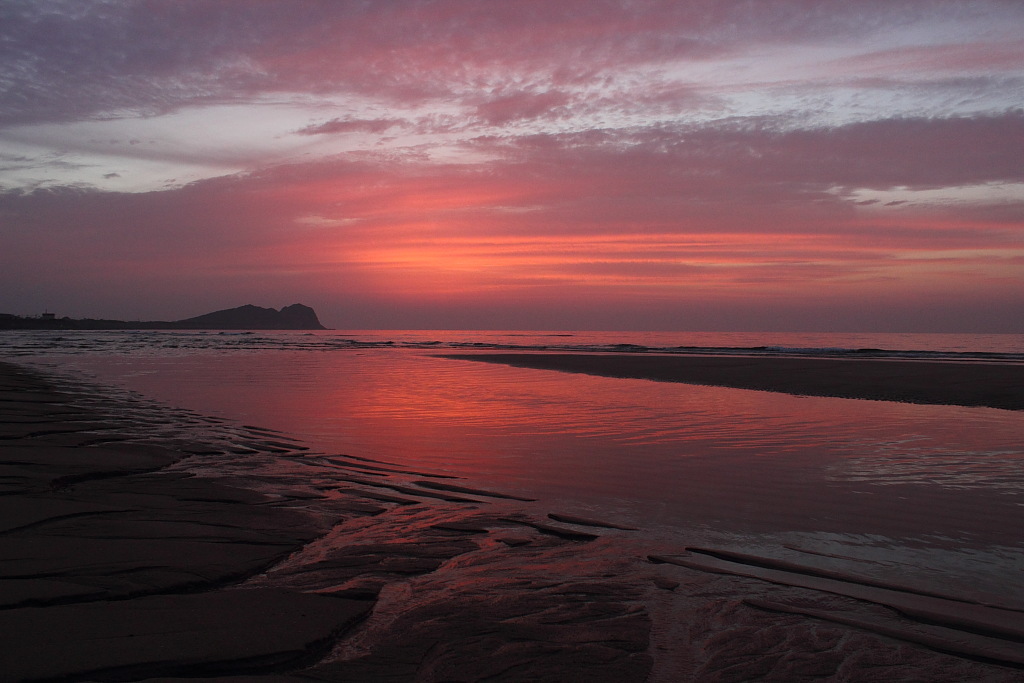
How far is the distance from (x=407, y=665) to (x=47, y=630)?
5.45ft

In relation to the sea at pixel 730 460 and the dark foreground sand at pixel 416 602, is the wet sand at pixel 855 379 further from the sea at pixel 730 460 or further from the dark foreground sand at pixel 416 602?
the dark foreground sand at pixel 416 602

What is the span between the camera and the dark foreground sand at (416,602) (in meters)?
2.94

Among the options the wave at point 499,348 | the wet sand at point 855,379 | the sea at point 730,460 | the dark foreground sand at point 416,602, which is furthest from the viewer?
the wave at point 499,348

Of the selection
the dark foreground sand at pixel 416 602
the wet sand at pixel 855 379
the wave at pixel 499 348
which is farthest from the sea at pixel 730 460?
the wave at pixel 499 348

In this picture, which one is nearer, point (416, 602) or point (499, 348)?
point (416, 602)

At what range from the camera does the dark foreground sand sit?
294 centimetres

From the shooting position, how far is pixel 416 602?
3672 millimetres

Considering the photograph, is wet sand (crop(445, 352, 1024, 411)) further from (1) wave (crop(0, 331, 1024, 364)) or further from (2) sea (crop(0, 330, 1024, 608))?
(1) wave (crop(0, 331, 1024, 364))

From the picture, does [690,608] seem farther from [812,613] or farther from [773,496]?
[773,496]

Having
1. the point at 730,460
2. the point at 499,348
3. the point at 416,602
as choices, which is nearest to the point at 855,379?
the point at 730,460

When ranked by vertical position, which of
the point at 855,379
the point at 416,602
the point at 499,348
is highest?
the point at 499,348

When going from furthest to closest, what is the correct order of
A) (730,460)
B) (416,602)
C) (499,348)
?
1. (499,348)
2. (730,460)
3. (416,602)

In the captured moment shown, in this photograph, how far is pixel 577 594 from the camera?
3.82 meters

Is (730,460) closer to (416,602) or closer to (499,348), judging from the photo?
(416,602)
